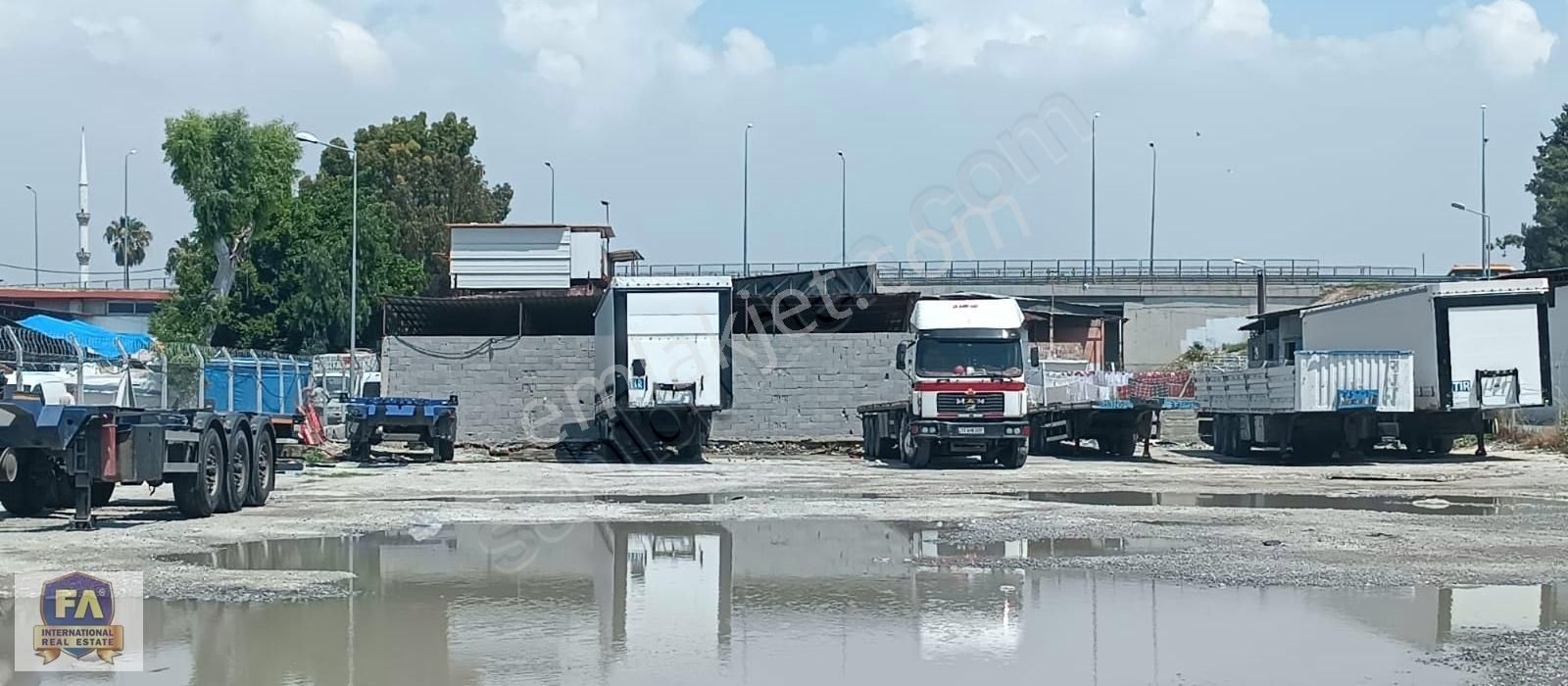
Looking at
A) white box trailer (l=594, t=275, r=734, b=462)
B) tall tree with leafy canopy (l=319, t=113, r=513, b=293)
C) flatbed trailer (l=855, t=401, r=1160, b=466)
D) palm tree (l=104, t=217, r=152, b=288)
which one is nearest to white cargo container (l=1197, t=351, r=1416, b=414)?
flatbed trailer (l=855, t=401, r=1160, b=466)

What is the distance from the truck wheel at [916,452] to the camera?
1209 inches

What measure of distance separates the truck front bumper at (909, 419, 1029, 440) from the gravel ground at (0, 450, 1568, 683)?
27.1 inches

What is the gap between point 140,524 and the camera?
56.7ft

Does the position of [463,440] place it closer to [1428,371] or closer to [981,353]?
[981,353]

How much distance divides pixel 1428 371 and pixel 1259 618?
73.2 ft

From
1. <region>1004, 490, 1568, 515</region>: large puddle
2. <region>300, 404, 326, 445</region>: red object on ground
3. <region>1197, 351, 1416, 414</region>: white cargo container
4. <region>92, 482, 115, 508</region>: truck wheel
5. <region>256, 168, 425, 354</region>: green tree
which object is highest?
<region>256, 168, 425, 354</region>: green tree

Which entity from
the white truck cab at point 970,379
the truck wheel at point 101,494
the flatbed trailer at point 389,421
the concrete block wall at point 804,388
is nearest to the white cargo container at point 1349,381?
the white truck cab at point 970,379

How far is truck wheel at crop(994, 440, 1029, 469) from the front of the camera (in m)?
30.3

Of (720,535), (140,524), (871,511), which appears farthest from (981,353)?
(140,524)

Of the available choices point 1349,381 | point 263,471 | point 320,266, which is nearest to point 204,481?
point 263,471

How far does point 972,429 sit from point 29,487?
1715 cm

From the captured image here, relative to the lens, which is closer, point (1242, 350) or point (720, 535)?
point (720, 535)

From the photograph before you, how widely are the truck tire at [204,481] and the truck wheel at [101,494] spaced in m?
1.21

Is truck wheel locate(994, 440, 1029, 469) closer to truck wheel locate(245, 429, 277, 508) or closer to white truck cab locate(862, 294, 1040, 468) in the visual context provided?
white truck cab locate(862, 294, 1040, 468)
